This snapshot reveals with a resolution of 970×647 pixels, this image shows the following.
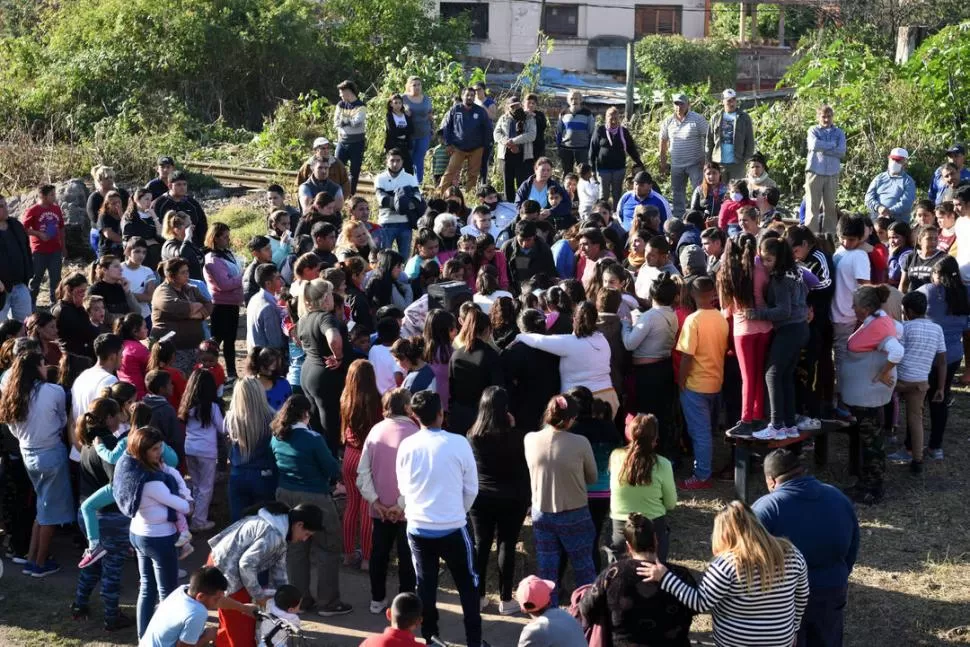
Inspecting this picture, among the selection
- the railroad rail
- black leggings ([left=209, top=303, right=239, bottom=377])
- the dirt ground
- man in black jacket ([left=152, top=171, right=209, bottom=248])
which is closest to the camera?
the dirt ground

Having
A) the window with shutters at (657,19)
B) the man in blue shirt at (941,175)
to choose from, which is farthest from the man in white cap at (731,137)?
the window with shutters at (657,19)

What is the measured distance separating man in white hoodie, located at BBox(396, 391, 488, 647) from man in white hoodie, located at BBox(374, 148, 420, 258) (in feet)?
21.2

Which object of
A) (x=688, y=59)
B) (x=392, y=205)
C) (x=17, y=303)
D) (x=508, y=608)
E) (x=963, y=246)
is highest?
(x=688, y=59)

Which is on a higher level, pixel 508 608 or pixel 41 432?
pixel 41 432

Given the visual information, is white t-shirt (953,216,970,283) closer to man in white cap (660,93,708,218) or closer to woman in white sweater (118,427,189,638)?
man in white cap (660,93,708,218)

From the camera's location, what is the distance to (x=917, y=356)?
923 cm

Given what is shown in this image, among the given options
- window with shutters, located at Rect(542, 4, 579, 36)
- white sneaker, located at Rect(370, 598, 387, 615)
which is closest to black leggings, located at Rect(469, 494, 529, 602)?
white sneaker, located at Rect(370, 598, 387, 615)

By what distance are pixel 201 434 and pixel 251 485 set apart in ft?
3.19

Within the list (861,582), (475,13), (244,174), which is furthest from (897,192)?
(475,13)

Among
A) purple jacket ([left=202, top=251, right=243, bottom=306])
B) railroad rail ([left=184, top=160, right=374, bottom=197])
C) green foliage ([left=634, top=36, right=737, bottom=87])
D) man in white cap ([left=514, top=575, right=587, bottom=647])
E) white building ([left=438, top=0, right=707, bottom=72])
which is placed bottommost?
man in white cap ([left=514, top=575, right=587, bottom=647])

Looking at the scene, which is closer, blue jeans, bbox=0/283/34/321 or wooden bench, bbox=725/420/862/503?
wooden bench, bbox=725/420/862/503

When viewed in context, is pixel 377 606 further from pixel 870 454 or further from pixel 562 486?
pixel 870 454

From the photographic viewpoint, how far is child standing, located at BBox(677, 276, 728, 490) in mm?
8914

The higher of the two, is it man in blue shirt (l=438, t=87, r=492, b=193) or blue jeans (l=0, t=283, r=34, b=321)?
man in blue shirt (l=438, t=87, r=492, b=193)
